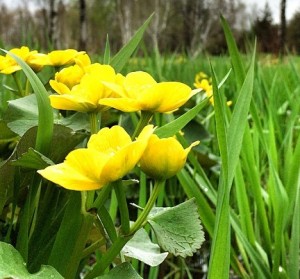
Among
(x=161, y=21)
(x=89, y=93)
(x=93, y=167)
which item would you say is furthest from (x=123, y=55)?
(x=161, y=21)

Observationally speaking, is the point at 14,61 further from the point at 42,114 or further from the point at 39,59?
the point at 42,114

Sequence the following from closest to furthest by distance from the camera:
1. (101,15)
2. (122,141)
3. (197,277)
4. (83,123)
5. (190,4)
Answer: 1. (122,141)
2. (83,123)
3. (197,277)
4. (190,4)
5. (101,15)

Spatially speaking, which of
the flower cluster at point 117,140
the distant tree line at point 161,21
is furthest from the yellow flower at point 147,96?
the distant tree line at point 161,21

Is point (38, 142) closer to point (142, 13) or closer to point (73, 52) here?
point (73, 52)

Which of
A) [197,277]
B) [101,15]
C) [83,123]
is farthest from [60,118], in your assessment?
[101,15]

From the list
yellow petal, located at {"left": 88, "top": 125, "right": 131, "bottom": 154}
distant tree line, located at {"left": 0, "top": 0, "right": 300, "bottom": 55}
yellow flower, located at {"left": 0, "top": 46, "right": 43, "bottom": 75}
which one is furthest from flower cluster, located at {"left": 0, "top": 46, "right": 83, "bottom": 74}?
distant tree line, located at {"left": 0, "top": 0, "right": 300, "bottom": 55}

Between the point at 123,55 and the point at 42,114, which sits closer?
the point at 42,114

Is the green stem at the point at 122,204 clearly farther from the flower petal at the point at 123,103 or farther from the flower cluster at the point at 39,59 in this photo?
the flower cluster at the point at 39,59
